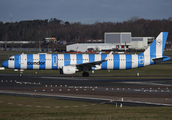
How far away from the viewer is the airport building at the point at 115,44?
153 m

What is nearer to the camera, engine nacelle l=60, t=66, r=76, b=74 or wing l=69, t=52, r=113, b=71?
engine nacelle l=60, t=66, r=76, b=74

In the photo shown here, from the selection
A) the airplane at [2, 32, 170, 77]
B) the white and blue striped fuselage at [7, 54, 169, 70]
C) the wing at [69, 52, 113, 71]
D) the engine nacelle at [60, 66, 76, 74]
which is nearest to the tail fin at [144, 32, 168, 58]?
the airplane at [2, 32, 170, 77]

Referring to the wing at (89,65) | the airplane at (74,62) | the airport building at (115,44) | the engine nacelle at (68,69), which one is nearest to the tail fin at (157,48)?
the airplane at (74,62)

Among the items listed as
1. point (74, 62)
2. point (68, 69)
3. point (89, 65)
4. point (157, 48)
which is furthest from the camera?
point (157, 48)

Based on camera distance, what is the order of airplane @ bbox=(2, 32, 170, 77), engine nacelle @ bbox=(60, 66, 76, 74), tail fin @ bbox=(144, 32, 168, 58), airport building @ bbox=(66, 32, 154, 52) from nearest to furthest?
engine nacelle @ bbox=(60, 66, 76, 74)
airplane @ bbox=(2, 32, 170, 77)
tail fin @ bbox=(144, 32, 168, 58)
airport building @ bbox=(66, 32, 154, 52)

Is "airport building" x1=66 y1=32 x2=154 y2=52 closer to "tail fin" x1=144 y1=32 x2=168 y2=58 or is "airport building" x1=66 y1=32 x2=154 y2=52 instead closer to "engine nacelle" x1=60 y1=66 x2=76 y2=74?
"tail fin" x1=144 y1=32 x2=168 y2=58

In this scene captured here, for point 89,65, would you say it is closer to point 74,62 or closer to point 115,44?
point 74,62

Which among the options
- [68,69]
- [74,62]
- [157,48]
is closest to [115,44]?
[157,48]

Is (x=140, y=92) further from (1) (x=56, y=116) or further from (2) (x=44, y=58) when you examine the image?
(2) (x=44, y=58)

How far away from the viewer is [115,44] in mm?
164750

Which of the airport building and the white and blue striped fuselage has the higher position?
the airport building

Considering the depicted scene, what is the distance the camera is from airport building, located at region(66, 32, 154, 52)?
153 meters

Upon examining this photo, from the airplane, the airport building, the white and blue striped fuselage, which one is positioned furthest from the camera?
the airport building

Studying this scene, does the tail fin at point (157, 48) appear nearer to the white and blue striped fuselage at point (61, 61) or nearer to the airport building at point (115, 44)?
the white and blue striped fuselage at point (61, 61)
